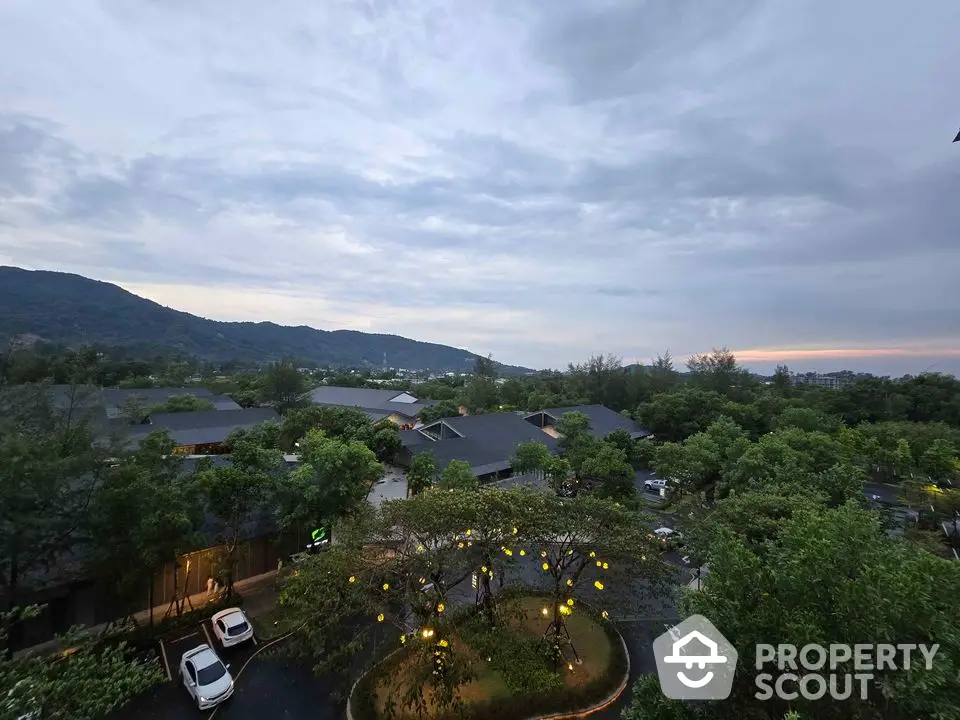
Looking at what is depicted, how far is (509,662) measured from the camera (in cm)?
901

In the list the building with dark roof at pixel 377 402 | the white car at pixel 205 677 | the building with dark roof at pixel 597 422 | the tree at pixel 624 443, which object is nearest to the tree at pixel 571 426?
the tree at pixel 624 443

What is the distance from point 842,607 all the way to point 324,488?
1345 centimetres

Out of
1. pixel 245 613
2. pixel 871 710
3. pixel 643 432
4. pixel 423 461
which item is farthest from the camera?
pixel 643 432

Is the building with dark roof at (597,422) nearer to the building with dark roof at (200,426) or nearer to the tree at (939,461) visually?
the tree at (939,461)

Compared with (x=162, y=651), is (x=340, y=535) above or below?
above

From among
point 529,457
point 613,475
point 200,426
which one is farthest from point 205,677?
point 200,426

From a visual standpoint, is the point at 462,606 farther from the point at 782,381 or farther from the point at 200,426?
the point at 782,381

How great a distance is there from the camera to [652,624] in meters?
13.4

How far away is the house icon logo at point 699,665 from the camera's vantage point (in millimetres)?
6055

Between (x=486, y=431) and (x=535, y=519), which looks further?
(x=486, y=431)

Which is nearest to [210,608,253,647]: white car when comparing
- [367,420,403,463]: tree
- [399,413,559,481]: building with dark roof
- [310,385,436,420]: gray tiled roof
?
[399,413,559,481]: building with dark roof

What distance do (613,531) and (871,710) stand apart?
244 inches

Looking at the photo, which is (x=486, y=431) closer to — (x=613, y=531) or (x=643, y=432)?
(x=643, y=432)

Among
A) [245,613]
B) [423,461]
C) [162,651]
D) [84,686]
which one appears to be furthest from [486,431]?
[84,686]
